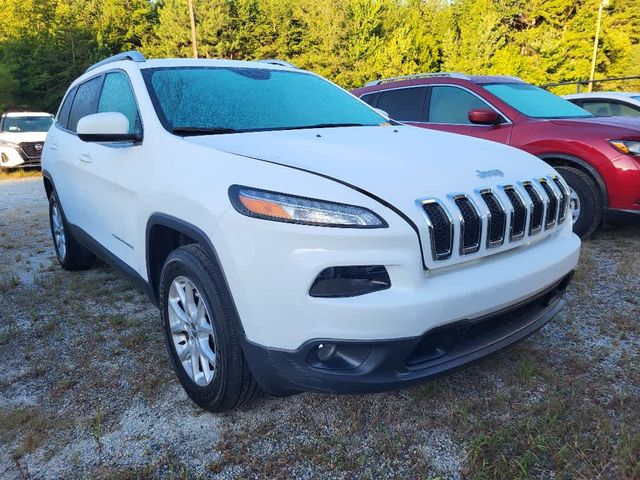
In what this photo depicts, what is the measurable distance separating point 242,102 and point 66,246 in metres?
2.47

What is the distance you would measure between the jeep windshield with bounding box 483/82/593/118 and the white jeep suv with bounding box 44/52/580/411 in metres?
3.01

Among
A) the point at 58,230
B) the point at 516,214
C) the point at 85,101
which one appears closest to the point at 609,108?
the point at 516,214

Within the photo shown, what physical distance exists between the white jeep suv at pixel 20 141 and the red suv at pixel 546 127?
10550 mm

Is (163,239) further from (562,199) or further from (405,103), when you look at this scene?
(405,103)

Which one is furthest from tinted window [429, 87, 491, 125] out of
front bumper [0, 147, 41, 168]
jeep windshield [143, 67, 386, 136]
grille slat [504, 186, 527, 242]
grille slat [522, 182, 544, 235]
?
front bumper [0, 147, 41, 168]

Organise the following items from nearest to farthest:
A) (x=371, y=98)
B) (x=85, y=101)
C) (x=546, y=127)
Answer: (x=85, y=101) < (x=546, y=127) < (x=371, y=98)

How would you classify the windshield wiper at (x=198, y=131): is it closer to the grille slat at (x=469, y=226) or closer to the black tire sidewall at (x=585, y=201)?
the grille slat at (x=469, y=226)

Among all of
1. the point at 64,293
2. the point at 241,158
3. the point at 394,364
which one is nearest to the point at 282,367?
the point at 394,364

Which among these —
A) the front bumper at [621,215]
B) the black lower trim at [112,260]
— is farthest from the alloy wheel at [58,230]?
the front bumper at [621,215]

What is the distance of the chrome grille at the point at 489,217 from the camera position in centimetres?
178

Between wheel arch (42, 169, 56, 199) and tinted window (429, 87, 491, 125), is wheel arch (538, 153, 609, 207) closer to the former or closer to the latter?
tinted window (429, 87, 491, 125)

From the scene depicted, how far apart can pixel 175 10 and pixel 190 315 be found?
121 feet

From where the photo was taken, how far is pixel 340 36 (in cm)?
3438

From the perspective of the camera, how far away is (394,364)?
1738 millimetres
